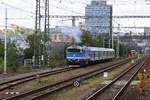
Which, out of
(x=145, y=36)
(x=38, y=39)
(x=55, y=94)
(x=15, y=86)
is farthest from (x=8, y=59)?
(x=145, y=36)

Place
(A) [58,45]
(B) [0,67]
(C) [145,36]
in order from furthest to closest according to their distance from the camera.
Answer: (C) [145,36] → (A) [58,45] → (B) [0,67]

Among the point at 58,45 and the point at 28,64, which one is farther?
the point at 58,45

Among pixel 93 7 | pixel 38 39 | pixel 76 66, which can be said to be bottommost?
pixel 76 66

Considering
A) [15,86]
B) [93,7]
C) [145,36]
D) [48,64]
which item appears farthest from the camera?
[145,36]

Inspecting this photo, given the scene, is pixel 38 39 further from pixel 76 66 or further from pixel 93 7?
pixel 93 7

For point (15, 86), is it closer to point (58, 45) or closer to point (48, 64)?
point (48, 64)

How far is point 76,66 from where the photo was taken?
5509 centimetres

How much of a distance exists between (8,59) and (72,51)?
1230cm

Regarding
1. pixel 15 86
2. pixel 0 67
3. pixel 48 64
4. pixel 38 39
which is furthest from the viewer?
pixel 48 64

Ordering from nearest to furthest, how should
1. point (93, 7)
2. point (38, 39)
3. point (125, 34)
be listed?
point (38, 39) → point (93, 7) → point (125, 34)

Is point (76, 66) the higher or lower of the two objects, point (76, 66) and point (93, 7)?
the lower

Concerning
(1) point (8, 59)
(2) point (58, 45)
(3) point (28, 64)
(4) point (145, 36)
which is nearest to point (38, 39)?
(3) point (28, 64)

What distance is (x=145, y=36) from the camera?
396 feet

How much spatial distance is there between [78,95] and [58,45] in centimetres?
4565
